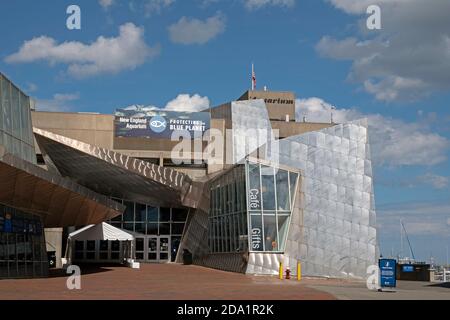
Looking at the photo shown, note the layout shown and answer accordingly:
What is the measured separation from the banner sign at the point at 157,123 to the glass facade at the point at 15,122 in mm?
31021

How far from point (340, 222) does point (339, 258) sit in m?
1.82

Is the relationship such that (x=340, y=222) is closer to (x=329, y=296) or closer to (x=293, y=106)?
(x=329, y=296)

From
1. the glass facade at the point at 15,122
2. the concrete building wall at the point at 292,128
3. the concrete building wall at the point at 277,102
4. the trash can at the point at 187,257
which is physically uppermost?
the concrete building wall at the point at 277,102

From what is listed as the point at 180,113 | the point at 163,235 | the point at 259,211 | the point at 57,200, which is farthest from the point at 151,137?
the point at 57,200

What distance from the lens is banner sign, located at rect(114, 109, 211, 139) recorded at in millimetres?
62656

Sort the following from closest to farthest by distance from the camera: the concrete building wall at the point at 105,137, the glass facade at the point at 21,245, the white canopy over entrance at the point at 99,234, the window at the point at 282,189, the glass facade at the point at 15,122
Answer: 1. the glass facade at the point at 21,245
2. the glass facade at the point at 15,122
3. the window at the point at 282,189
4. the white canopy over entrance at the point at 99,234
5. the concrete building wall at the point at 105,137

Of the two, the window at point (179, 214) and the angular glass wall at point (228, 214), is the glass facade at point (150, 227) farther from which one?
the angular glass wall at point (228, 214)

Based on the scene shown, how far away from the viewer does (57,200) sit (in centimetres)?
2745

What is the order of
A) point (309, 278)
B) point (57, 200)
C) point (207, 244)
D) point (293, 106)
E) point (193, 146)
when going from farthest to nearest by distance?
point (293, 106) → point (193, 146) → point (207, 244) → point (309, 278) → point (57, 200)

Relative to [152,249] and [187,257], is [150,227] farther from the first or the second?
[187,257]

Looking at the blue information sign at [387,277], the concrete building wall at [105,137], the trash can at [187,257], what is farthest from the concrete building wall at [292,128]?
the blue information sign at [387,277]

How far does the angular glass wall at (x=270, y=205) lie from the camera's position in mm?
33094

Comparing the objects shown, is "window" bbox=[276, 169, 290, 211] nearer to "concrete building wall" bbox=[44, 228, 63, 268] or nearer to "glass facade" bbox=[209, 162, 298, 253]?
"glass facade" bbox=[209, 162, 298, 253]

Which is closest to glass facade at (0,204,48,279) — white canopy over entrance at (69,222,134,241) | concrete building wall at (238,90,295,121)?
white canopy over entrance at (69,222,134,241)
